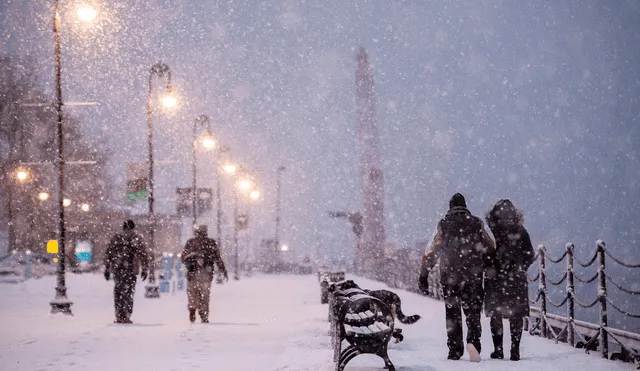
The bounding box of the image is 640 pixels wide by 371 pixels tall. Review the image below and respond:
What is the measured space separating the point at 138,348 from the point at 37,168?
4479 centimetres

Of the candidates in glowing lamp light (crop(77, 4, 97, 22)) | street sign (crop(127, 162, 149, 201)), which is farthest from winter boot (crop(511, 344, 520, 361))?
street sign (crop(127, 162, 149, 201))

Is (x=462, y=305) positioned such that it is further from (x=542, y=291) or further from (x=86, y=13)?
(x=86, y=13)

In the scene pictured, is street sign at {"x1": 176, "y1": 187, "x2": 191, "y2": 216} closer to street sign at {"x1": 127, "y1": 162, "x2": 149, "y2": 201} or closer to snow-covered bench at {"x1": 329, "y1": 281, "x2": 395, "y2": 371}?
street sign at {"x1": 127, "y1": 162, "x2": 149, "y2": 201}

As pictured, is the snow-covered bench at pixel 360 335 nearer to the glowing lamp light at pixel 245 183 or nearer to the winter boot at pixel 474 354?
the winter boot at pixel 474 354

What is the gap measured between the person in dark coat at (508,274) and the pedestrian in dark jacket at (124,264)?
7.50 meters

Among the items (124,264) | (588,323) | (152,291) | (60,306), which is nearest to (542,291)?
(588,323)

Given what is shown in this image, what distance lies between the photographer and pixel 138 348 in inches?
421

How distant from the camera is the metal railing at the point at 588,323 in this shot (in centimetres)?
950

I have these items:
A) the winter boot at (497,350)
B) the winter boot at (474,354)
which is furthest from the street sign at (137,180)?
the winter boot at (474,354)

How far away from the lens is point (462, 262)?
9031 millimetres

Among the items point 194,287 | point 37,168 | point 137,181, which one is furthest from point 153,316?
point 37,168

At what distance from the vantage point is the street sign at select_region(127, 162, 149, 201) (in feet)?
80.9

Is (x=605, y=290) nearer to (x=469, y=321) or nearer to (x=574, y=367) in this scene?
(x=574, y=367)

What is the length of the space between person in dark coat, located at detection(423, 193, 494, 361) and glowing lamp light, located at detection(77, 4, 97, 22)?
11.1 meters
